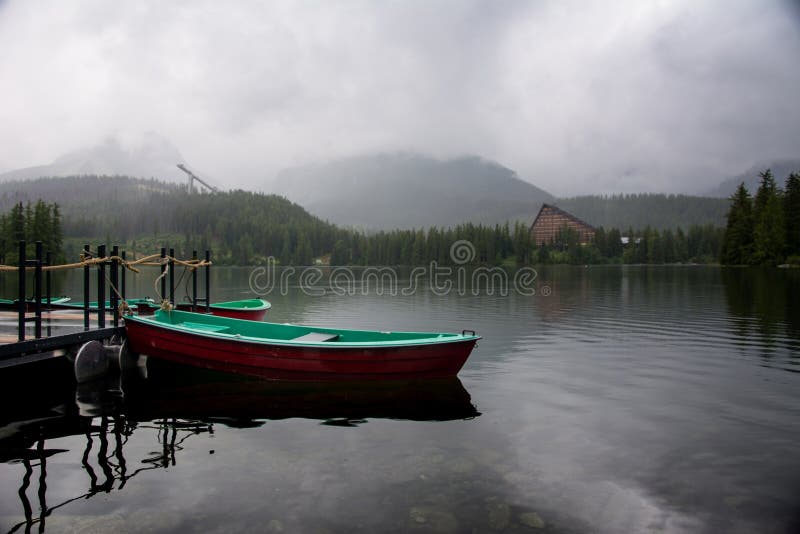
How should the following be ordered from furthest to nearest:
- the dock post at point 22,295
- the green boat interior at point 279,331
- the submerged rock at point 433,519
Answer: the green boat interior at point 279,331 < the dock post at point 22,295 < the submerged rock at point 433,519

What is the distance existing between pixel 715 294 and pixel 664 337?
30.3 meters

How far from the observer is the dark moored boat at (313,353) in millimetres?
16656

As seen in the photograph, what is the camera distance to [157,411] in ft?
48.8

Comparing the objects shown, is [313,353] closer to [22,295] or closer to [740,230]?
[22,295]

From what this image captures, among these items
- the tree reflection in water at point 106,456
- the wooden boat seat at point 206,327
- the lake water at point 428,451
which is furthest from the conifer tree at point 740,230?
the tree reflection in water at point 106,456

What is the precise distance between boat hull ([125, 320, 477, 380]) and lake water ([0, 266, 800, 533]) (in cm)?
55

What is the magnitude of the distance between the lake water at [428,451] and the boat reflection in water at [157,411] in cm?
7

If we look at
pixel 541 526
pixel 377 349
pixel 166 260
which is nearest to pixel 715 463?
pixel 541 526

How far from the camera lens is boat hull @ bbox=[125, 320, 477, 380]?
16.7 m

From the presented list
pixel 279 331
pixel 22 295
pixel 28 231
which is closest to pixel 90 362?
pixel 22 295

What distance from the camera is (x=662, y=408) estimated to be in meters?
A: 14.8

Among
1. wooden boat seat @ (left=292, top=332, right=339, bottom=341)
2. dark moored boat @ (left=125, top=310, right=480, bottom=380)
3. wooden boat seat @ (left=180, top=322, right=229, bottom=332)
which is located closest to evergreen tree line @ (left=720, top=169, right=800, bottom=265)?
dark moored boat @ (left=125, top=310, right=480, bottom=380)

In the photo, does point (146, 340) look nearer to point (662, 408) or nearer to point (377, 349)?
point (377, 349)

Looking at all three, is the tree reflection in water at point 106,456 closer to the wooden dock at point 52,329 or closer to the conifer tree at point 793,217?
the wooden dock at point 52,329
